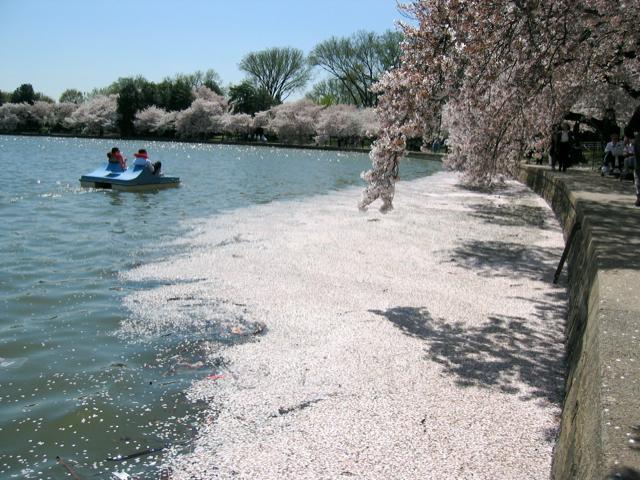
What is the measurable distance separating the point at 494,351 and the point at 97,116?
343 ft

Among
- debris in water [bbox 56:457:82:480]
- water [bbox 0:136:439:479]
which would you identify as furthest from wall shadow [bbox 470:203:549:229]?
debris in water [bbox 56:457:82:480]

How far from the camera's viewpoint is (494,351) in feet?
19.5

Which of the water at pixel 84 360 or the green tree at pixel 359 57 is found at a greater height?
the green tree at pixel 359 57

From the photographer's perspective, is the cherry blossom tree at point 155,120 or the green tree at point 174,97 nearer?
the cherry blossom tree at point 155,120

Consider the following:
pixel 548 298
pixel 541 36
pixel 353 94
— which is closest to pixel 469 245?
pixel 548 298

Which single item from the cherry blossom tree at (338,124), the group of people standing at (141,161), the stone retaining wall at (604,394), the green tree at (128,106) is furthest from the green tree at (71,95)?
the stone retaining wall at (604,394)

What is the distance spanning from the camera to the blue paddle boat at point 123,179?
22.0 m

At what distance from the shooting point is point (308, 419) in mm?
4449

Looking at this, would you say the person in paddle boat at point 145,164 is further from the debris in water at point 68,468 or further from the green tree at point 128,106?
the green tree at point 128,106

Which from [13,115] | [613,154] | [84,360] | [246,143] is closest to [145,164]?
[613,154]

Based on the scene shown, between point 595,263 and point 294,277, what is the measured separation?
4.74 metres

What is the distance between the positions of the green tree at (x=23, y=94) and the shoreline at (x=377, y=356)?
118 m

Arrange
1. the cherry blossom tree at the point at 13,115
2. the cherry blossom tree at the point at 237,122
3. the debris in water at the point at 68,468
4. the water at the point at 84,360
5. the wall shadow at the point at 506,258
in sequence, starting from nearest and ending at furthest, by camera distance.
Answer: the debris in water at the point at 68,468 → the water at the point at 84,360 → the wall shadow at the point at 506,258 → the cherry blossom tree at the point at 237,122 → the cherry blossom tree at the point at 13,115

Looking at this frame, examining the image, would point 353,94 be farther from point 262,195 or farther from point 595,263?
point 595,263
